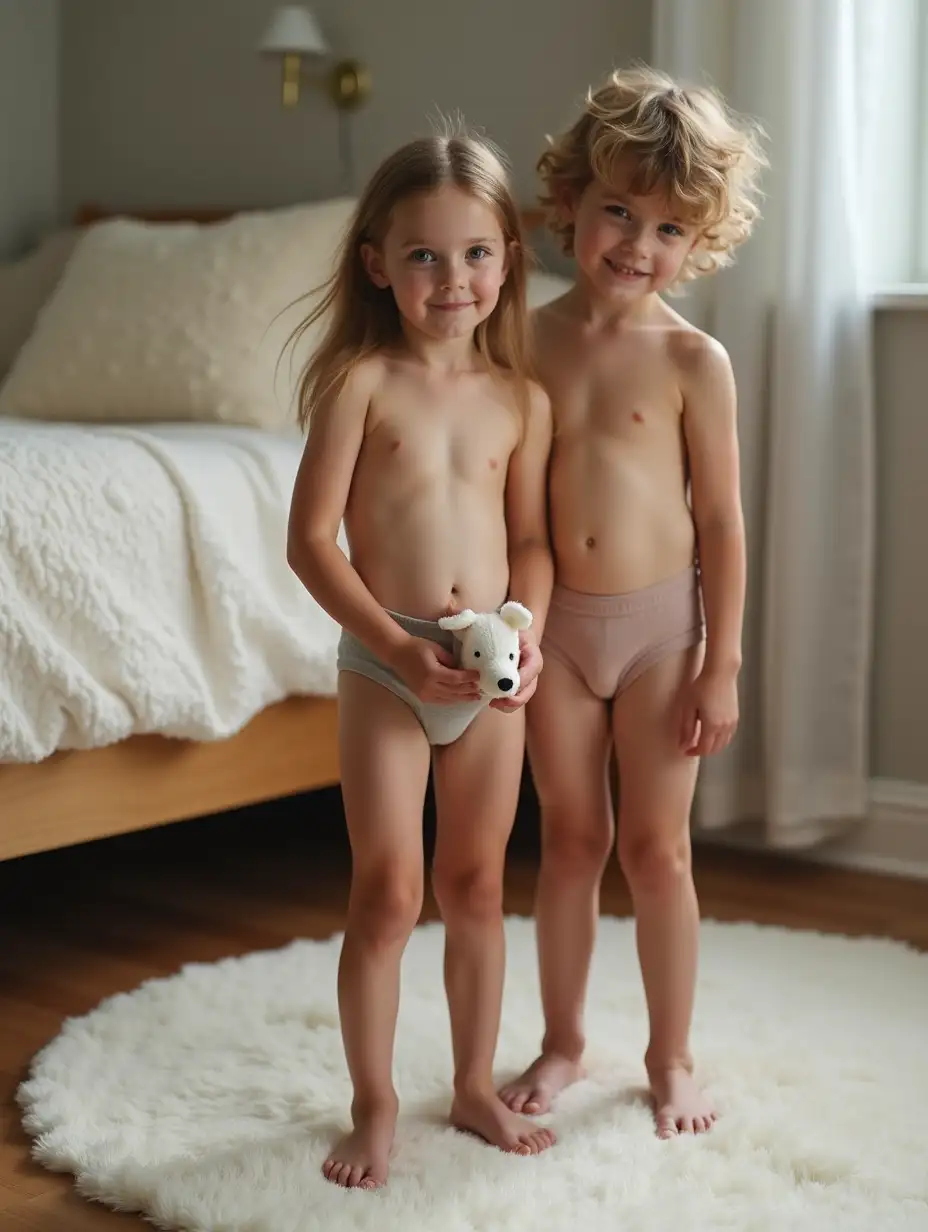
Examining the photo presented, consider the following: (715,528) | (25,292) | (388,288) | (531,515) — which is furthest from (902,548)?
(25,292)

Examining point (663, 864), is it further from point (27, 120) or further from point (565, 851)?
point (27, 120)

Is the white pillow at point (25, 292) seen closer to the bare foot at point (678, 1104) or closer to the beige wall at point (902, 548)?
the beige wall at point (902, 548)

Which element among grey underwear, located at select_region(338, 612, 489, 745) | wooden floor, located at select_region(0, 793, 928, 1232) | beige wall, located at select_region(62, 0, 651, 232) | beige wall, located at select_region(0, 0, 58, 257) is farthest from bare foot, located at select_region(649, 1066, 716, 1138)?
Answer: beige wall, located at select_region(0, 0, 58, 257)

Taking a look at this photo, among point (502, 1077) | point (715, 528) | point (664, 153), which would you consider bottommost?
Result: point (502, 1077)

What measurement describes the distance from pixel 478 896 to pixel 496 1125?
Answer: 8.4 inches

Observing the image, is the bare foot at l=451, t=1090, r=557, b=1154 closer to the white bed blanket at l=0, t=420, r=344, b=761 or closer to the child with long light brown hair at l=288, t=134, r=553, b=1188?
the child with long light brown hair at l=288, t=134, r=553, b=1188

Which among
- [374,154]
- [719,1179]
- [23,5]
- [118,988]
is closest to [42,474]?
[118,988]

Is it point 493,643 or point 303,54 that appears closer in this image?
point 493,643

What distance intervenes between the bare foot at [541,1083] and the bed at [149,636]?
2.03ft

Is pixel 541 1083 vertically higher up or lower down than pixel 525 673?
lower down

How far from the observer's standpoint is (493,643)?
1409 millimetres

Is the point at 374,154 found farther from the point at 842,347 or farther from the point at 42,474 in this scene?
the point at 42,474

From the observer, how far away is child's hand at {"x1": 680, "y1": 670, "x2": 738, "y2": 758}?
156cm

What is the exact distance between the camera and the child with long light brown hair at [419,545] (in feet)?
4.69
